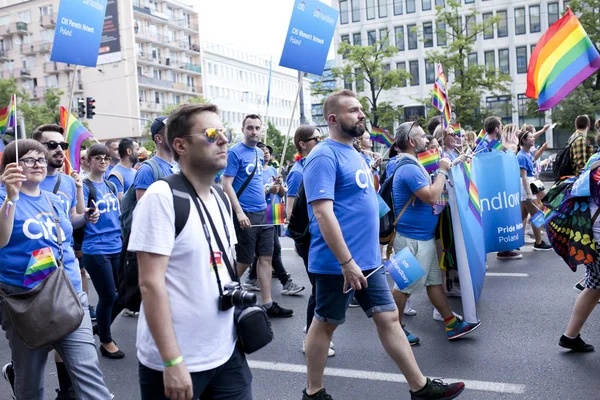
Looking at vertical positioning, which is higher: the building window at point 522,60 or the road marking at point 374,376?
the building window at point 522,60

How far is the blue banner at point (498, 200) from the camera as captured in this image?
6.11 metres

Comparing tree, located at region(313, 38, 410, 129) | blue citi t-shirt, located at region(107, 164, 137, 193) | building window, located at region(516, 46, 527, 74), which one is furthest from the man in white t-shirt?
building window, located at region(516, 46, 527, 74)

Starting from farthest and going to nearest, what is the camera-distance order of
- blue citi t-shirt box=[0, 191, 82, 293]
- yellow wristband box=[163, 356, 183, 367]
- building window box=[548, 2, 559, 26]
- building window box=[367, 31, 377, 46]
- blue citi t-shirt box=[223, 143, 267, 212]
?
building window box=[367, 31, 377, 46] → building window box=[548, 2, 559, 26] → blue citi t-shirt box=[223, 143, 267, 212] → blue citi t-shirt box=[0, 191, 82, 293] → yellow wristband box=[163, 356, 183, 367]

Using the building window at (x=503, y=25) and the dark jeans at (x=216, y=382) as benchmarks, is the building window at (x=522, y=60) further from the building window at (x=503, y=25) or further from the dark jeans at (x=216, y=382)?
the dark jeans at (x=216, y=382)

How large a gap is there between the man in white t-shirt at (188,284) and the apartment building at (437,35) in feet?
158

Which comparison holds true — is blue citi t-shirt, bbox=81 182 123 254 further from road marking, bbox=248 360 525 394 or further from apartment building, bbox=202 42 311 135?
apartment building, bbox=202 42 311 135

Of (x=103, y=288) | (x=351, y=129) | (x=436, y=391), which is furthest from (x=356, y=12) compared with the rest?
(x=436, y=391)

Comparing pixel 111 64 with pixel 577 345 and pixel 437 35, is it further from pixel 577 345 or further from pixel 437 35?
pixel 577 345

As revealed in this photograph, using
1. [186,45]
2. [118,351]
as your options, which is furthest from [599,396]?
[186,45]

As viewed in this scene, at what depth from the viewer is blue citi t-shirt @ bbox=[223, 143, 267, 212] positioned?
6418 mm

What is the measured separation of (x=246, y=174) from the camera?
6457 millimetres

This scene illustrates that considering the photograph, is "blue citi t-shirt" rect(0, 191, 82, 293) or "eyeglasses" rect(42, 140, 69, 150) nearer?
"blue citi t-shirt" rect(0, 191, 82, 293)

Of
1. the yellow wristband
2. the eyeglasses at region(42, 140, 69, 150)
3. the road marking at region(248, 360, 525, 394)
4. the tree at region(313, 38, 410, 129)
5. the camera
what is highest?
the tree at region(313, 38, 410, 129)

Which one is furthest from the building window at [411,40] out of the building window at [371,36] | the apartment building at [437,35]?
the building window at [371,36]
